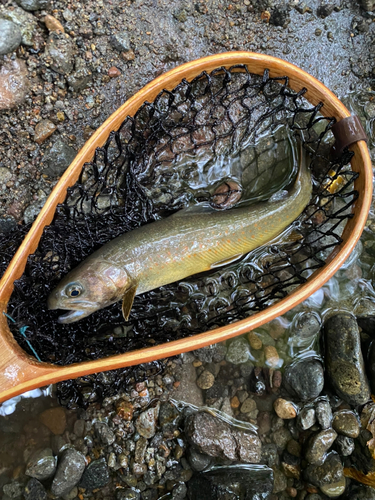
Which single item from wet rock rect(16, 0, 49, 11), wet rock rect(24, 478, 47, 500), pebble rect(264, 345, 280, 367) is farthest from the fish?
wet rock rect(16, 0, 49, 11)

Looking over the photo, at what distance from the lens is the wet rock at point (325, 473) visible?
3680 millimetres

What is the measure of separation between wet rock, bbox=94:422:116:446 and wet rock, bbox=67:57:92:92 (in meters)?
3.43

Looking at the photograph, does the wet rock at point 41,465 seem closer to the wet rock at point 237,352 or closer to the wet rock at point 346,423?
the wet rock at point 237,352

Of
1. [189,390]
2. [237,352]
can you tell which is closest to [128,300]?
[189,390]

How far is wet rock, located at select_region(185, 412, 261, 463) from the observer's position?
3586 millimetres

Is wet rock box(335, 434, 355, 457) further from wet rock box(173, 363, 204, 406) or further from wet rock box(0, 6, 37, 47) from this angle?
wet rock box(0, 6, 37, 47)

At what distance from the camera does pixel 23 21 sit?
11.6 feet

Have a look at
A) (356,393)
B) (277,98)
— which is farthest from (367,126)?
(356,393)

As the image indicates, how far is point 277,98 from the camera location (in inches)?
155

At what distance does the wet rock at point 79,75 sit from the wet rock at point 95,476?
12.4 feet

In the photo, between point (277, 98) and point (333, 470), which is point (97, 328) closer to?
point (333, 470)

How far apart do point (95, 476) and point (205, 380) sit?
55.2 inches

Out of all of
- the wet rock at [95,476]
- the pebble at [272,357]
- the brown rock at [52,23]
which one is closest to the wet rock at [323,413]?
the pebble at [272,357]

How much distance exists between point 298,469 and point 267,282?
6.40 feet
